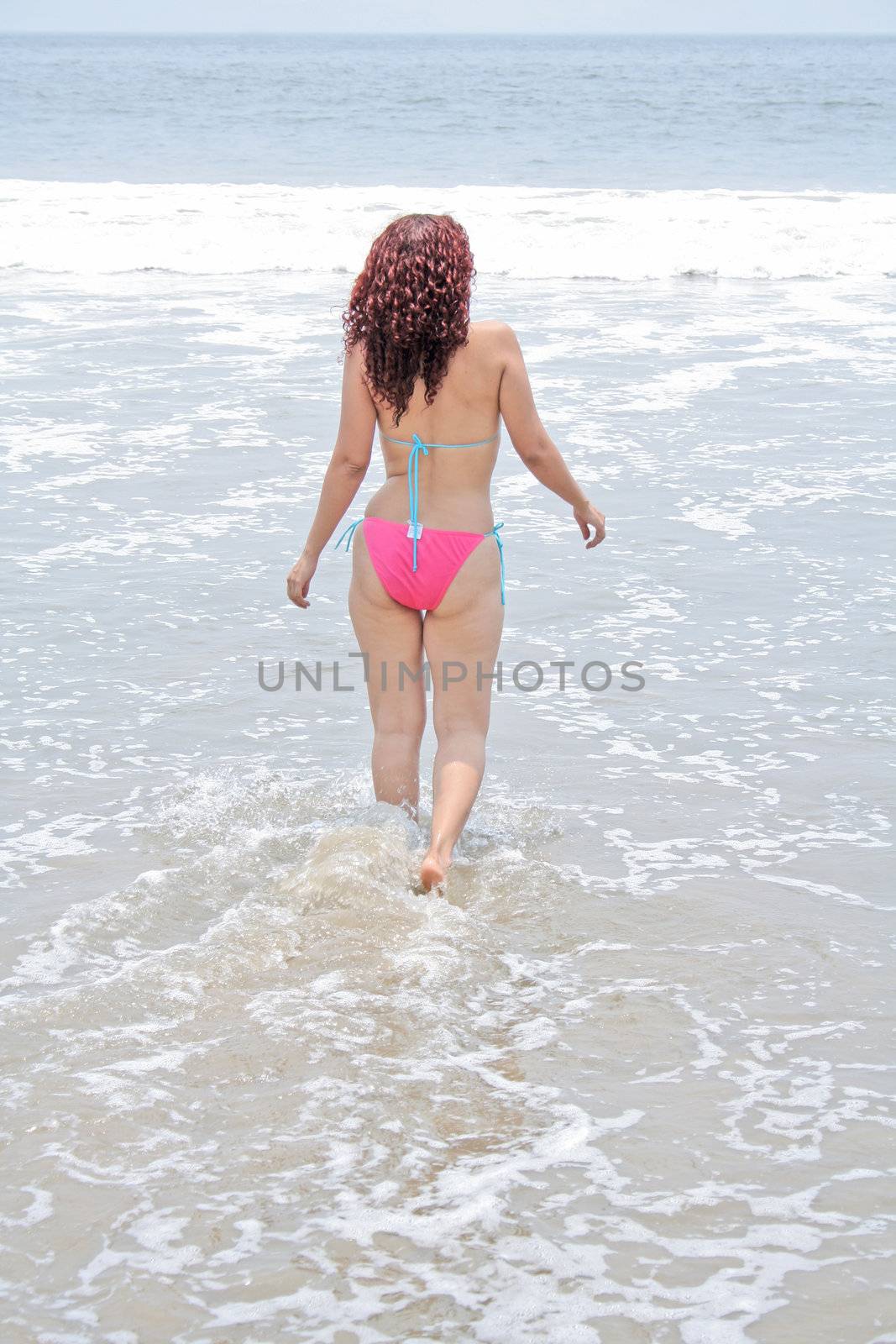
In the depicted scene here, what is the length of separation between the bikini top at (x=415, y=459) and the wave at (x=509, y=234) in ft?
39.8

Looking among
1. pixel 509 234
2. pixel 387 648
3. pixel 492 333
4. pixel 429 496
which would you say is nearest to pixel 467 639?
pixel 387 648

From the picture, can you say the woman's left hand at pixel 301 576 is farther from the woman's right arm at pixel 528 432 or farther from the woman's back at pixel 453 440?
the woman's right arm at pixel 528 432

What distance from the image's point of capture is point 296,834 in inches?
161

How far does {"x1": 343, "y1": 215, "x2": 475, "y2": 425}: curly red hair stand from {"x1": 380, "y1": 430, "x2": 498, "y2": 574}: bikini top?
150 millimetres

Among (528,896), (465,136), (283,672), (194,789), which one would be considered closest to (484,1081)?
(528,896)

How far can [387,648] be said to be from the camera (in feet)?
12.9

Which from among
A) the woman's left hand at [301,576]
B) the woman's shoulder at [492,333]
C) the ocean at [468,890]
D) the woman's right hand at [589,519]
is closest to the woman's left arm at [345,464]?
the woman's left hand at [301,576]

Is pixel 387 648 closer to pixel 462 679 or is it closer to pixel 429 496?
pixel 462 679

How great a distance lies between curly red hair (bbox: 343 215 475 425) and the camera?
3488mm

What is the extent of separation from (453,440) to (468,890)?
120 cm

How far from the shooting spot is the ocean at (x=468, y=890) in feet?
7.74

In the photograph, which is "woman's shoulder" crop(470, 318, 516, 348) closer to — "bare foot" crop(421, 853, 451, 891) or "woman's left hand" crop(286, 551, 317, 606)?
"woman's left hand" crop(286, 551, 317, 606)

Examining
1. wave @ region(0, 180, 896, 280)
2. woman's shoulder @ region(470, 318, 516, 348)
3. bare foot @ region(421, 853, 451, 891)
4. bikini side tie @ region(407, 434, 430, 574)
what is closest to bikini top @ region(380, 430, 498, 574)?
bikini side tie @ region(407, 434, 430, 574)

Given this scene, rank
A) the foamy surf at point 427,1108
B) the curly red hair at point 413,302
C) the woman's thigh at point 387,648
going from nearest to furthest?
the foamy surf at point 427,1108
the curly red hair at point 413,302
the woman's thigh at point 387,648
